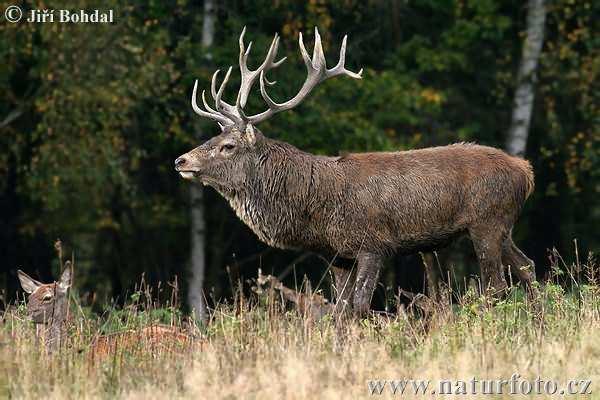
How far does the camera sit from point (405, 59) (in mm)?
20859

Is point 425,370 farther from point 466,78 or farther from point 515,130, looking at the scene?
point 466,78

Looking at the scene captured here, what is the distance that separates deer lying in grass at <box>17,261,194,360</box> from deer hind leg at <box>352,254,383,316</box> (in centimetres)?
165

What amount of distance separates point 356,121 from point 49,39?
4.40 m

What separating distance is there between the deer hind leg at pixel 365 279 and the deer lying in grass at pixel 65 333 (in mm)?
1649

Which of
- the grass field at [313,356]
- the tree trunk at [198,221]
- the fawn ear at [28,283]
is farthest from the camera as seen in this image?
the tree trunk at [198,221]

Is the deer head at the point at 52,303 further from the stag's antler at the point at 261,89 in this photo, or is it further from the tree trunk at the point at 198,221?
the tree trunk at the point at 198,221

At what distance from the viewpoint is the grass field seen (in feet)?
24.9

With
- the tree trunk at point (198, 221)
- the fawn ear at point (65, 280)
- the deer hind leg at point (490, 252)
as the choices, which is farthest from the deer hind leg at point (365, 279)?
the tree trunk at point (198, 221)

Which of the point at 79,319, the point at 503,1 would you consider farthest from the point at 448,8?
the point at 79,319

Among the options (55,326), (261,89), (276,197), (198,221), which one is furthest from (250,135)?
(198,221)

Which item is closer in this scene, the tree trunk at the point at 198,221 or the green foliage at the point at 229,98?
the green foliage at the point at 229,98

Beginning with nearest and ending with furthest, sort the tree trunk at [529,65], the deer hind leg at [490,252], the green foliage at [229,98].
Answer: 1. the deer hind leg at [490,252]
2. the green foliage at [229,98]
3. the tree trunk at [529,65]

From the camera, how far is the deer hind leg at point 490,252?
10.7 metres

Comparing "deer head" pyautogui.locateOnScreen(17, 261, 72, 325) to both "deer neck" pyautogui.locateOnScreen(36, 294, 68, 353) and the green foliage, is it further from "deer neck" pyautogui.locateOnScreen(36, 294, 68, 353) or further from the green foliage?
the green foliage
